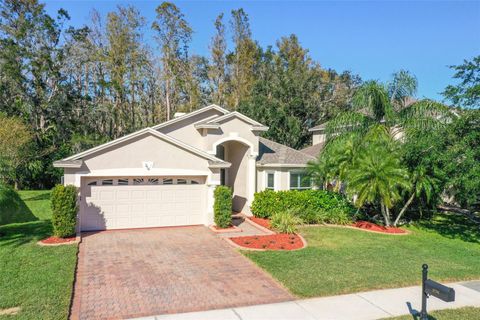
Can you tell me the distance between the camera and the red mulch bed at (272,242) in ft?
43.1

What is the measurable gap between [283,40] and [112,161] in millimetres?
39536

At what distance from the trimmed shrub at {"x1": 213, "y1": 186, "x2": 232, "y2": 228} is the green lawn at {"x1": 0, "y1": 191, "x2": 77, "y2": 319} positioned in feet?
19.5

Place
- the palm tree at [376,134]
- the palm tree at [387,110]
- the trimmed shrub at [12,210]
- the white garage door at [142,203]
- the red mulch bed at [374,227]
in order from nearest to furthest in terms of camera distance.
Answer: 1. the trimmed shrub at [12,210]
2. the white garage door at [142,203]
3. the palm tree at [376,134]
4. the red mulch bed at [374,227]
5. the palm tree at [387,110]

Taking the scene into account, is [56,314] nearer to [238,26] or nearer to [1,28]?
[1,28]

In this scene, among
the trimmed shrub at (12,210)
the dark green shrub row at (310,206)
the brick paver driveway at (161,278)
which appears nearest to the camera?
the brick paver driveway at (161,278)

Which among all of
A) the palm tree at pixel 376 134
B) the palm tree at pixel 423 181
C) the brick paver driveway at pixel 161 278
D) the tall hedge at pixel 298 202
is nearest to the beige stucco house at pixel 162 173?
the tall hedge at pixel 298 202

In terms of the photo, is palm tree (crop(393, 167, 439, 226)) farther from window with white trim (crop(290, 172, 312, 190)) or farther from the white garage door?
the white garage door

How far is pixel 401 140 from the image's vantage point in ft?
→ 58.4

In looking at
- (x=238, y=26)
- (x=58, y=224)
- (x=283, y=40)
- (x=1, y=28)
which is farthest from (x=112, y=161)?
(x=283, y=40)

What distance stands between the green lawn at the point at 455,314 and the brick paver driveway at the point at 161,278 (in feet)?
10.3

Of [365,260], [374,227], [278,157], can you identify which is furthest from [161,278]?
[278,157]

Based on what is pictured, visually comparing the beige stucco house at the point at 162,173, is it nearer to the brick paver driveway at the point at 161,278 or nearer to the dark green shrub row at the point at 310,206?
the dark green shrub row at the point at 310,206

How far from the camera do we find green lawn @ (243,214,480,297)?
9508 mm

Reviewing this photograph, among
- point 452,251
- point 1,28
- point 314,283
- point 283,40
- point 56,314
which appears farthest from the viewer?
point 283,40
